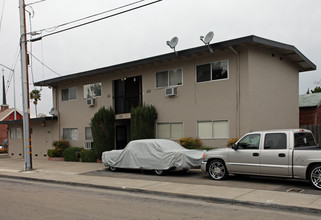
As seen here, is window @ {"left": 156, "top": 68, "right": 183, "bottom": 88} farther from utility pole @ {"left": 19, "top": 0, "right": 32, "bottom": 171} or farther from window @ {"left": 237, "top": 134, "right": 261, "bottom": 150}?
window @ {"left": 237, "top": 134, "right": 261, "bottom": 150}

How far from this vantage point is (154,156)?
45.4ft

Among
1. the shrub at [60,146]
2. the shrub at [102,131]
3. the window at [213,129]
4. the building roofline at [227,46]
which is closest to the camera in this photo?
the building roofline at [227,46]

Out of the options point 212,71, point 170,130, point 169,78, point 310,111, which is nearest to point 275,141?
point 212,71

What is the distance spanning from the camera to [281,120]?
56.0 ft

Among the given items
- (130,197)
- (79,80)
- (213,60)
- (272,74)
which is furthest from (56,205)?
(79,80)

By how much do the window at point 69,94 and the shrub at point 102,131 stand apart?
4251mm

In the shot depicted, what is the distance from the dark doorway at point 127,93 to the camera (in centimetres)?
2047

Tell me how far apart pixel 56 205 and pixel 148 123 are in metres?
10.1

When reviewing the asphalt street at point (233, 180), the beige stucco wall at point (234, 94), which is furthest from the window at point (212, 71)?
the asphalt street at point (233, 180)

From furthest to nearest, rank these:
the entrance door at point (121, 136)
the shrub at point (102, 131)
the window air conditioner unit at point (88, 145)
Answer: the entrance door at point (121, 136), the window air conditioner unit at point (88, 145), the shrub at point (102, 131)

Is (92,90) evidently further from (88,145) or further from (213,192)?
(213,192)

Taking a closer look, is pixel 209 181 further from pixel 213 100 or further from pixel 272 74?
pixel 272 74

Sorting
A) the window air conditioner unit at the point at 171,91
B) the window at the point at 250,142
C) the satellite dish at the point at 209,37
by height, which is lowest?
the window at the point at 250,142

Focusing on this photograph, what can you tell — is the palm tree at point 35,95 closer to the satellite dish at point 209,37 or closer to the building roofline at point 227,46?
the building roofline at point 227,46
